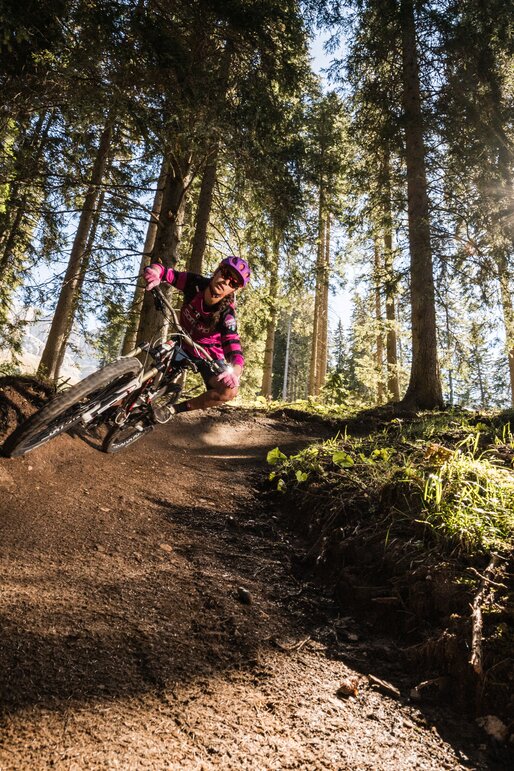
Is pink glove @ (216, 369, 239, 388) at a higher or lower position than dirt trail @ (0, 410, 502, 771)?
higher

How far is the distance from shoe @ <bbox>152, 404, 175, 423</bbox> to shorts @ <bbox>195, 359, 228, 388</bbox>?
596mm

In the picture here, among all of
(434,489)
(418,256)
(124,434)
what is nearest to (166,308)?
(124,434)

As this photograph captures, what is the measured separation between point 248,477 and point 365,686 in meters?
4.65

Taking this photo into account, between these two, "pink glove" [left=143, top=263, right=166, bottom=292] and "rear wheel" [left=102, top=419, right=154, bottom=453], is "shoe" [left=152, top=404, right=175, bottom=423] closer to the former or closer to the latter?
"rear wheel" [left=102, top=419, right=154, bottom=453]

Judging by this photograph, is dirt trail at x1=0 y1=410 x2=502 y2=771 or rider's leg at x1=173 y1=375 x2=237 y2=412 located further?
rider's leg at x1=173 y1=375 x2=237 y2=412

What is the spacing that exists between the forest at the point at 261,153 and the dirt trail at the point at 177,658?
19.0 ft

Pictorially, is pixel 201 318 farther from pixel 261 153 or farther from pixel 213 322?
pixel 261 153

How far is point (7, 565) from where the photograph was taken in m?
2.90

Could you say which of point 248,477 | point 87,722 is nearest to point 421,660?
point 87,722

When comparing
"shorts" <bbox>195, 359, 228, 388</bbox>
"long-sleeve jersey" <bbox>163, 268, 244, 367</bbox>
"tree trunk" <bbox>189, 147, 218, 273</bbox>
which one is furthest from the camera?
"tree trunk" <bbox>189, 147, 218, 273</bbox>

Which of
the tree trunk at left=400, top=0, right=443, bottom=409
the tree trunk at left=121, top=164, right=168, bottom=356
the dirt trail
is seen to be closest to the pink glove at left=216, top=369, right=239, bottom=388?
the dirt trail

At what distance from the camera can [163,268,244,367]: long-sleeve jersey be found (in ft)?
17.6

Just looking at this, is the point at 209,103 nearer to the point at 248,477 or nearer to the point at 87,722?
the point at 248,477

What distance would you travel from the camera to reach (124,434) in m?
5.71
